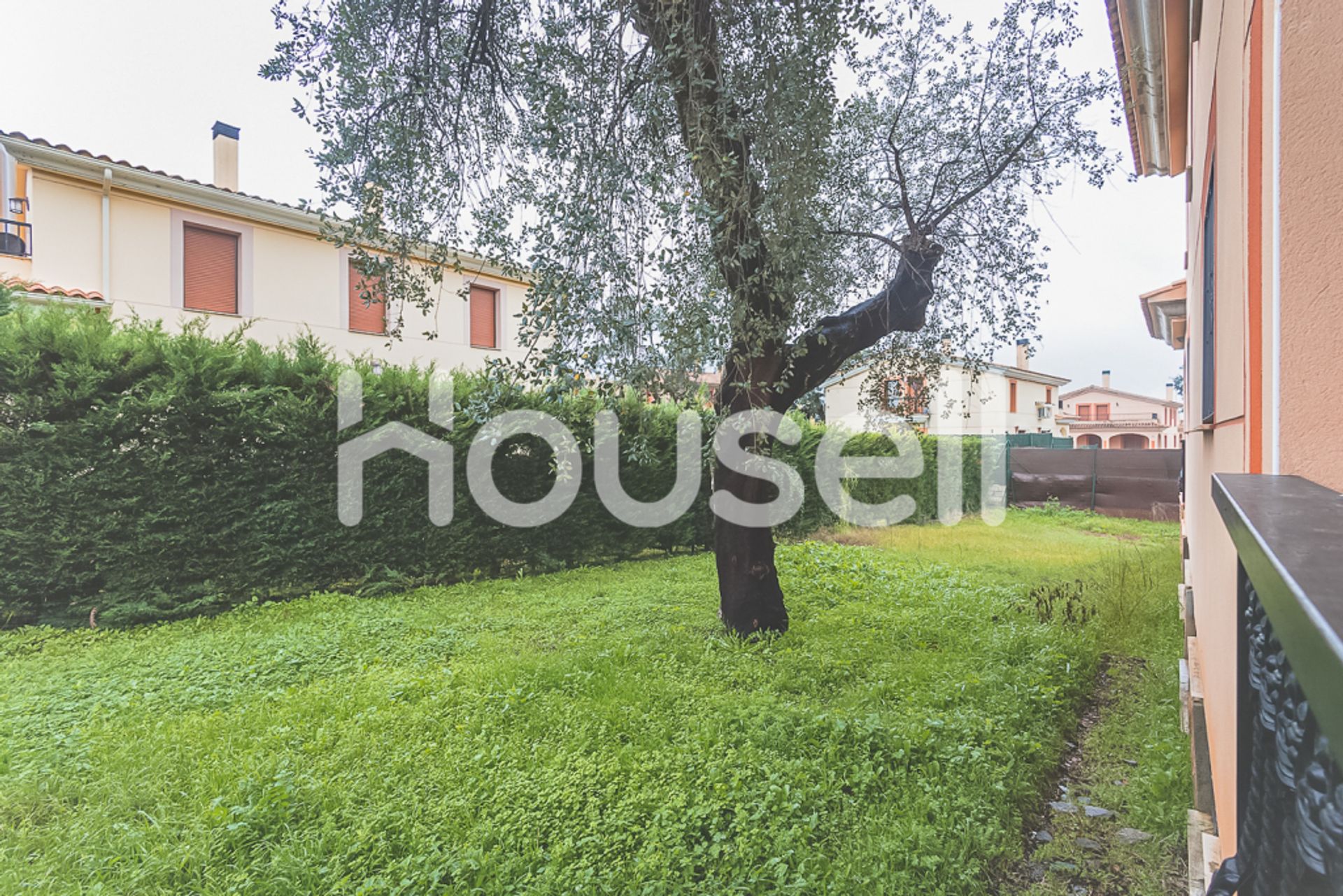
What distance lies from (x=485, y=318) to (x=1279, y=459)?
1262cm

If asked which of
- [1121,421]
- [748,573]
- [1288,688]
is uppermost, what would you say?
[1121,421]

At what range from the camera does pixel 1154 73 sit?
430 centimetres

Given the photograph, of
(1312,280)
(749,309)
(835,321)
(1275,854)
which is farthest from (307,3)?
(1275,854)

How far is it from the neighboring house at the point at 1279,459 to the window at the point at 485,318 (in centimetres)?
1157

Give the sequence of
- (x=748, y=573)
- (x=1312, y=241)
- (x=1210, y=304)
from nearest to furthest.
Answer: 1. (x=1312, y=241)
2. (x=1210, y=304)
3. (x=748, y=573)

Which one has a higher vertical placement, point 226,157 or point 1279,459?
point 226,157

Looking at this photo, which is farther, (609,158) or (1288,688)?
(609,158)

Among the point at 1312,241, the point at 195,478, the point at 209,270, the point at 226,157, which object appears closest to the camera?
the point at 1312,241

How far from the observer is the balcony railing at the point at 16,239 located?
304 inches

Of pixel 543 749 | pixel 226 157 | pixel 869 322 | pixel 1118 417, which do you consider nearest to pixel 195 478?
pixel 543 749

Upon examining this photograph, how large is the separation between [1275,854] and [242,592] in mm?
7331

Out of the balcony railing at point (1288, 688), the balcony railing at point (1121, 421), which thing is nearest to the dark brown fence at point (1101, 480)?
the balcony railing at point (1288, 688)

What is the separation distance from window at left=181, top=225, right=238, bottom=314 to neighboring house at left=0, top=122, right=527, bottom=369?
0.04 ft

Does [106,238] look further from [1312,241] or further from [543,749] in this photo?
[1312,241]
